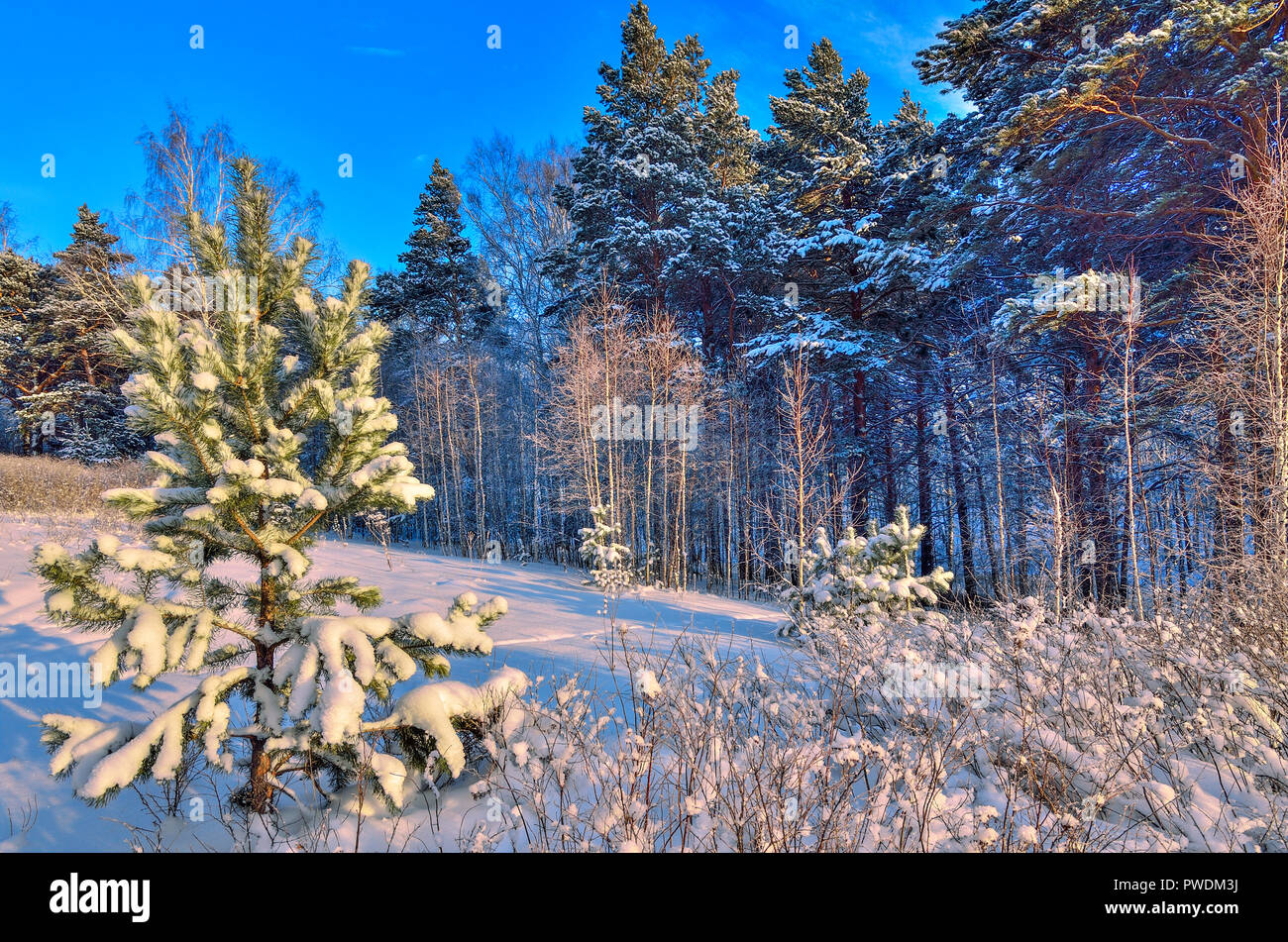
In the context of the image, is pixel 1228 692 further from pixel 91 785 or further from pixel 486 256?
pixel 486 256

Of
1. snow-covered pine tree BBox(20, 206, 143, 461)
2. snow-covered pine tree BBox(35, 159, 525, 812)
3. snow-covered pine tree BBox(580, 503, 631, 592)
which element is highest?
snow-covered pine tree BBox(20, 206, 143, 461)

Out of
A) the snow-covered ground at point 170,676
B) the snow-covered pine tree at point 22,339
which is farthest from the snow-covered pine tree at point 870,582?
the snow-covered pine tree at point 22,339

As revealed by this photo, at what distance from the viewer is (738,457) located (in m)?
19.0

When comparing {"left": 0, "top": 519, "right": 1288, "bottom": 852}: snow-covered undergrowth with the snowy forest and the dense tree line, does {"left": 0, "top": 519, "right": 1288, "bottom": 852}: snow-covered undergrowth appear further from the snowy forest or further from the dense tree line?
the dense tree line

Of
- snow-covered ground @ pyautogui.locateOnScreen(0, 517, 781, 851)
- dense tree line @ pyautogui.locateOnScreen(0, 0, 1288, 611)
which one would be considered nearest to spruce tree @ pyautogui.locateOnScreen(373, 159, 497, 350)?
dense tree line @ pyautogui.locateOnScreen(0, 0, 1288, 611)

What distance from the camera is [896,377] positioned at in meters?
18.1

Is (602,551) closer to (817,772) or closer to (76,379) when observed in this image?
(817,772)

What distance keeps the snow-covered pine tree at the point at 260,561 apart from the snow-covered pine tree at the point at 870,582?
502 centimetres

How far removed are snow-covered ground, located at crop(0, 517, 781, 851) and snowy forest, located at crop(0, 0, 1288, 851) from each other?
154 mm

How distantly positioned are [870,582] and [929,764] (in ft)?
15.0

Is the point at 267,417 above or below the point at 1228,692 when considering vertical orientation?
above

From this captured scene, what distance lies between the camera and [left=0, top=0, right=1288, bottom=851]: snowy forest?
7.72ft
